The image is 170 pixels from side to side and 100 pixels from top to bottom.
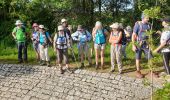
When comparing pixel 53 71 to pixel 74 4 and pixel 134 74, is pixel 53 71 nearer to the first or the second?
pixel 134 74

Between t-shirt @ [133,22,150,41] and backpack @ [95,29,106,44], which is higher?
t-shirt @ [133,22,150,41]

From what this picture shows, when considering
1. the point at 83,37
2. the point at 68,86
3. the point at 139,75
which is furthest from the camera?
the point at 83,37

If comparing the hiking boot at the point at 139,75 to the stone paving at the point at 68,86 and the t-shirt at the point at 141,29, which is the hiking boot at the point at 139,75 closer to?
the stone paving at the point at 68,86

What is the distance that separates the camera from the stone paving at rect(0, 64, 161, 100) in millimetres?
13866

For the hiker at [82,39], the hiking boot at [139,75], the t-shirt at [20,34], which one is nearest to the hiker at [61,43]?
the hiker at [82,39]

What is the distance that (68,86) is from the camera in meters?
14.6

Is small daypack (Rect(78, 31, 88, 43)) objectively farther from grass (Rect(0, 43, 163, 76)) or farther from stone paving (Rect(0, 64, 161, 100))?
stone paving (Rect(0, 64, 161, 100))

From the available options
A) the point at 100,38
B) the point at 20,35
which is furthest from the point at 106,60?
the point at 20,35

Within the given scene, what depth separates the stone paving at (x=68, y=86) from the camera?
1387 centimetres

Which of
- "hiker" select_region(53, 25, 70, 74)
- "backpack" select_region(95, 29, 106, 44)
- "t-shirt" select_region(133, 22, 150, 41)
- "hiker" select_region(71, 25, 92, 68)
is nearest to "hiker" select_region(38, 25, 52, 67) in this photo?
"hiker" select_region(53, 25, 70, 74)

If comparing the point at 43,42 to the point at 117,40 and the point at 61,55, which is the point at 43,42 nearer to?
the point at 61,55

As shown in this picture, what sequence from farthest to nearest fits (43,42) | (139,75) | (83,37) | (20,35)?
(20,35)
(43,42)
(83,37)
(139,75)

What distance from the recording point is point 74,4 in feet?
94.1

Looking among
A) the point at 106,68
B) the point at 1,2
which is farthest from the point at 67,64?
the point at 1,2
